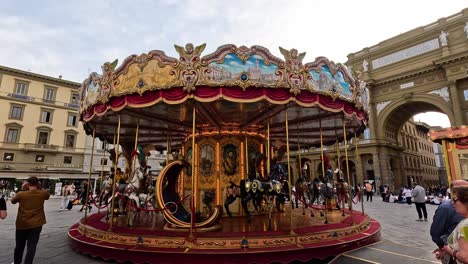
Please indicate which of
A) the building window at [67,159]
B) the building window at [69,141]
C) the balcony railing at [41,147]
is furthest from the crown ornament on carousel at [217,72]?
the building window at [69,141]

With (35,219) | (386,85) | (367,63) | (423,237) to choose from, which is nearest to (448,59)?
(386,85)

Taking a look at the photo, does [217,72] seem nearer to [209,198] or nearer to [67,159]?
[209,198]

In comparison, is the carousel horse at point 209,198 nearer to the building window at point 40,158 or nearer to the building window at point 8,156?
the building window at point 40,158

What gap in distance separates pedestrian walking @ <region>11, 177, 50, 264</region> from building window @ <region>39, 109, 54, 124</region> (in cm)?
3437

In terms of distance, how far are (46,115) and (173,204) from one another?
34.2 m

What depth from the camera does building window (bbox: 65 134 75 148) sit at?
32.9 metres

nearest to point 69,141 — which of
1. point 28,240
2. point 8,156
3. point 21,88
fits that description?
point 8,156

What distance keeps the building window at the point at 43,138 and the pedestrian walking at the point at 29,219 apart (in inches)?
1323

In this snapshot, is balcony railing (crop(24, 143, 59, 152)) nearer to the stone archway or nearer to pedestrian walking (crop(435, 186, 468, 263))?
pedestrian walking (crop(435, 186, 468, 263))

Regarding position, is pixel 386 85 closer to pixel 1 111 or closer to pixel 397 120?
pixel 397 120

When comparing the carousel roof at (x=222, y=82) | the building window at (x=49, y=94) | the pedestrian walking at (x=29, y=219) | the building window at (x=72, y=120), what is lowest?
the pedestrian walking at (x=29, y=219)

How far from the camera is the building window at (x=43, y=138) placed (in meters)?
31.3

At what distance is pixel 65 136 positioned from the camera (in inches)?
1296

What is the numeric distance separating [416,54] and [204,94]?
1278 inches
